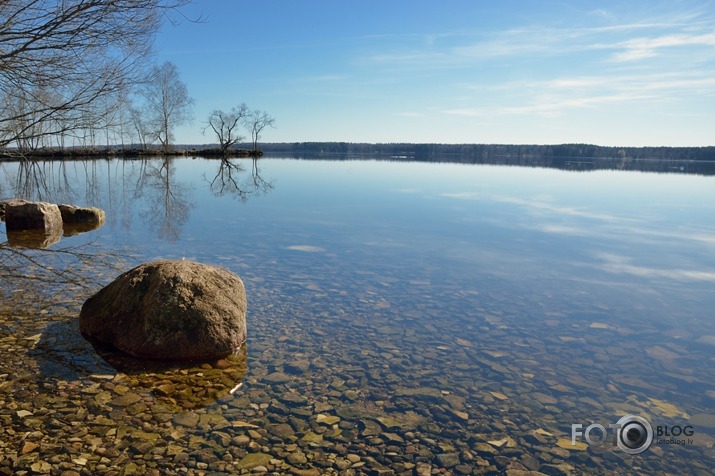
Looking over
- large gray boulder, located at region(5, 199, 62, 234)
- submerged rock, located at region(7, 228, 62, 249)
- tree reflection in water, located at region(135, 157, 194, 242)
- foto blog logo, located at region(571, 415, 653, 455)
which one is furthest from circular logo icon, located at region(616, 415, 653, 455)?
large gray boulder, located at region(5, 199, 62, 234)

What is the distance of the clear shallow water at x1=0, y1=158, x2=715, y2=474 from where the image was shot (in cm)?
437

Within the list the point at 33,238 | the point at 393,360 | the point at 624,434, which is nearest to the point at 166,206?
the point at 33,238

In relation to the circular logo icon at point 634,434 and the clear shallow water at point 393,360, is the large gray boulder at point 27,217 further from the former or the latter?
the circular logo icon at point 634,434

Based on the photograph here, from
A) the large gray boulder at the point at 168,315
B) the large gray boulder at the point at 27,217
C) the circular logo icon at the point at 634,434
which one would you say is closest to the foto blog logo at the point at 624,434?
the circular logo icon at the point at 634,434

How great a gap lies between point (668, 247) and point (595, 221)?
5146mm

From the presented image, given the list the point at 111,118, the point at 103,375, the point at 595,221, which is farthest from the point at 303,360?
the point at 595,221

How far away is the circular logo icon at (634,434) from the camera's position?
15.4ft

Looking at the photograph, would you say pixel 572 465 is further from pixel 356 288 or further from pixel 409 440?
pixel 356 288

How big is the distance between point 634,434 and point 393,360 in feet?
9.09

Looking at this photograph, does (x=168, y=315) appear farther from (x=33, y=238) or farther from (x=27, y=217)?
(x=27, y=217)

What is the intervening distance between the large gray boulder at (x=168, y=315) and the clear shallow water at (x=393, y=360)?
0.37 m

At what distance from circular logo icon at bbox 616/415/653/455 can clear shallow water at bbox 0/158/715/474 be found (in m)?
0.09

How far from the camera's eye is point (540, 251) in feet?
44.6

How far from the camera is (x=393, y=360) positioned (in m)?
6.34
